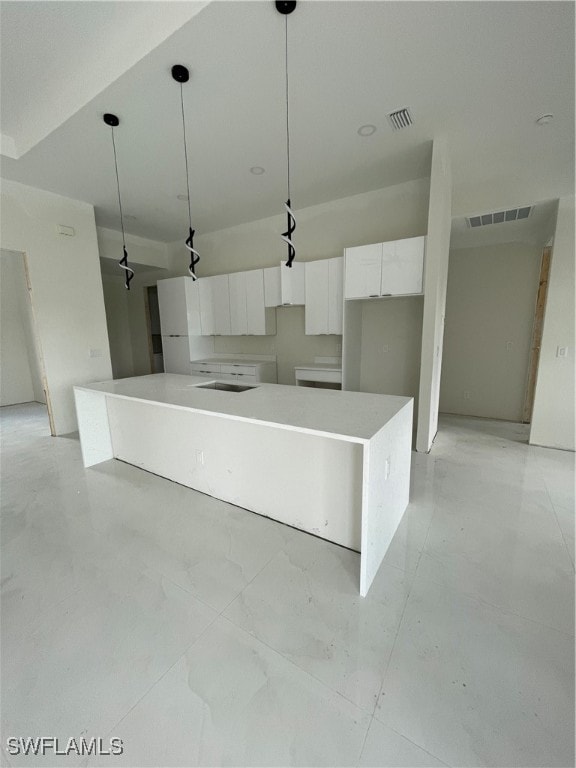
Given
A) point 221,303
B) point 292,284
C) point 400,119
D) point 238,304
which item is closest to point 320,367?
point 292,284

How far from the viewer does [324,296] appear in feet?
12.8

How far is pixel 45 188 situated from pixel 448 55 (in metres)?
4.22

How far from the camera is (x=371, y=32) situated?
167 cm

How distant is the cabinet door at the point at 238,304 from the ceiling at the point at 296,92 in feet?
4.65

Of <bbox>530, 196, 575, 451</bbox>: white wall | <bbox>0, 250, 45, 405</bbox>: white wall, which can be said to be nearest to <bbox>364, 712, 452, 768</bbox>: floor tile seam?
<bbox>530, 196, 575, 451</bbox>: white wall

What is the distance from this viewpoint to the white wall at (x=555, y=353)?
3.14 metres

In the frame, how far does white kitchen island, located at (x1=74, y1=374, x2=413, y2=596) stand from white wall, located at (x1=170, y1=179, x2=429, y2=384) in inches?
83.2

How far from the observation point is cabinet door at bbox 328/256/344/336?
3.75 metres

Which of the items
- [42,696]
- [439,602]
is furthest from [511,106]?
[42,696]

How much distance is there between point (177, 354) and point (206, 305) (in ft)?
3.42

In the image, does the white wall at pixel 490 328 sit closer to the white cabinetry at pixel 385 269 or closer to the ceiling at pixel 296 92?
the ceiling at pixel 296 92

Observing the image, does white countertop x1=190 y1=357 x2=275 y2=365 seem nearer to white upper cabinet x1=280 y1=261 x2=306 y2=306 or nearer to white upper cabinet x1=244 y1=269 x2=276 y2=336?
white upper cabinet x1=244 y1=269 x2=276 y2=336

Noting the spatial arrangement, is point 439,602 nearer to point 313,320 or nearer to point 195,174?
point 313,320

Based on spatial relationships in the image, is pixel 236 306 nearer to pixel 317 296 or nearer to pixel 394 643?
pixel 317 296
